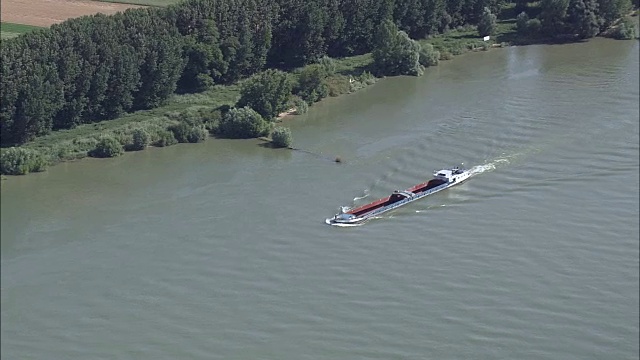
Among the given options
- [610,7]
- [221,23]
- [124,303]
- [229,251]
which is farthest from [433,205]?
[610,7]

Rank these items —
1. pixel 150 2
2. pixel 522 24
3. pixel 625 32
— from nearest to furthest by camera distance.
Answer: pixel 150 2 → pixel 625 32 → pixel 522 24

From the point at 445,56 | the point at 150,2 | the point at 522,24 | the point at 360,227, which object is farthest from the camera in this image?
the point at 522,24

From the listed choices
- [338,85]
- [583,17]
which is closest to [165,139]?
[338,85]

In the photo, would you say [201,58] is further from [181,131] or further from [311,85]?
[181,131]

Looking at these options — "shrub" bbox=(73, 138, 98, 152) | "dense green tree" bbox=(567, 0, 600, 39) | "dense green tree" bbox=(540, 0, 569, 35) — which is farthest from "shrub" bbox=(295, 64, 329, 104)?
"dense green tree" bbox=(567, 0, 600, 39)

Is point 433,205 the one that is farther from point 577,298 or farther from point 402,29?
point 402,29

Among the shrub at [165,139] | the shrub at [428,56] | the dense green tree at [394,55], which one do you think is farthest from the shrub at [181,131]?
the shrub at [428,56]

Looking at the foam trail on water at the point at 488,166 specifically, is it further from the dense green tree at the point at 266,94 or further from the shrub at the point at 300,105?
the shrub at the point at 300,105
